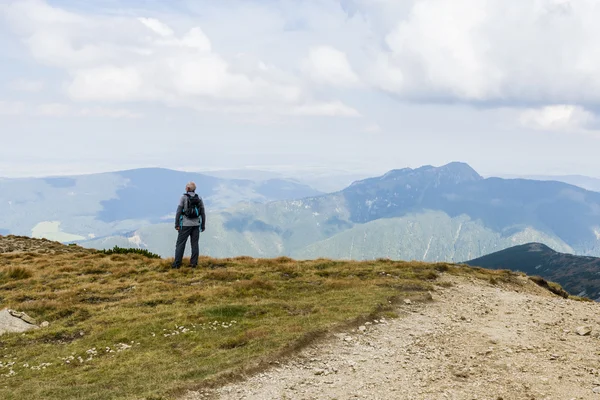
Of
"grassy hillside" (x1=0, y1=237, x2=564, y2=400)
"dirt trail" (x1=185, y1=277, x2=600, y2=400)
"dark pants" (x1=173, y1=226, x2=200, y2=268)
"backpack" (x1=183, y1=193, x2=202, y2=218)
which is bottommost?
"grassy hillside" (x1=0, y1=237, x2=564, y2=400)

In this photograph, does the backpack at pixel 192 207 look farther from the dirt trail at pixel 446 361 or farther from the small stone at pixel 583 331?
the small stone at pixel 583 331

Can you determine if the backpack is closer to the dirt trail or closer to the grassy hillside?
the grassy hillside

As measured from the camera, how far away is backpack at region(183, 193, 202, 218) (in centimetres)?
2500

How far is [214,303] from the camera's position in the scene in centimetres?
1839

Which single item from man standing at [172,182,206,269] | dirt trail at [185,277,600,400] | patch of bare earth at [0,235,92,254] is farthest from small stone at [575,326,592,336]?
patch of bare earth at [0,235,92,254]

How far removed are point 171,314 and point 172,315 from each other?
16 cm

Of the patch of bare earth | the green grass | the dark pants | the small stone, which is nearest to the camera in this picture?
the green grass

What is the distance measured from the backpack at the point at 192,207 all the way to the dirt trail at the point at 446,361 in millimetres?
12963

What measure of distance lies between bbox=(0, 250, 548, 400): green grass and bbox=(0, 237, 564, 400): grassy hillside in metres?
0.05

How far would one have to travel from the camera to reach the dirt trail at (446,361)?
33.0 ft

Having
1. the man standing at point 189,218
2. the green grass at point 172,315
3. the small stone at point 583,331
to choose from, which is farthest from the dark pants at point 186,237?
the small stone at point 583,331

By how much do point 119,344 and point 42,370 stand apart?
7.45 feet

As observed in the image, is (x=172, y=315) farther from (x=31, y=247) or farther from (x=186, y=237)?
(x=31, y=247)

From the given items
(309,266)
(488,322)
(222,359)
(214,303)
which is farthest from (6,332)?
(488,322)
